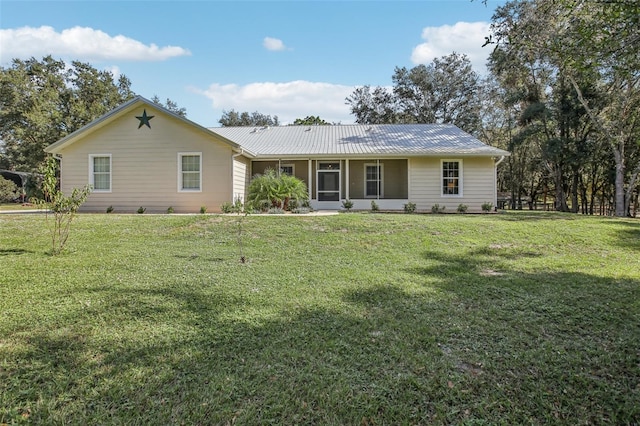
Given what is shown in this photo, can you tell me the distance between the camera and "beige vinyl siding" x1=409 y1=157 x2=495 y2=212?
15.1 m

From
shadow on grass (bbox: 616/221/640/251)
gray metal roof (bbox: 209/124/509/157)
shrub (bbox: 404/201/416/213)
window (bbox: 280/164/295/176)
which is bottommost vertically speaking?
shadow on grass (bbox: 616/221/640/251)

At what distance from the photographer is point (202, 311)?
391 cm

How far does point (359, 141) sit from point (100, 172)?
11442 millimetres

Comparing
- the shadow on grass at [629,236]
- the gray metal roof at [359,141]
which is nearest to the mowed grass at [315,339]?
the shadow on grass at [629,236]

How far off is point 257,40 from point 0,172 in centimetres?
2268

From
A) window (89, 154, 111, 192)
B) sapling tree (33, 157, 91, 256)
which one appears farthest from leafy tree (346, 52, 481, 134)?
sapling tree (33, 157, 91, 256)

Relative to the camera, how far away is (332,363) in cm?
291

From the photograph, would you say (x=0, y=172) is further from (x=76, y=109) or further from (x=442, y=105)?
(x=442, y=105)

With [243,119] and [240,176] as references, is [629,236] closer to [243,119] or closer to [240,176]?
[240,176]

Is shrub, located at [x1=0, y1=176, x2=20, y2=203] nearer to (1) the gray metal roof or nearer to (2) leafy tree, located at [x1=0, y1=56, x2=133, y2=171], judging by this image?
(2) leafy tree, located at [x1=0, y1=56, x2=133, y2=171]

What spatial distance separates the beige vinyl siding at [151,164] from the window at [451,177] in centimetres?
917

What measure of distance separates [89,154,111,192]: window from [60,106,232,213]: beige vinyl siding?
20 cm

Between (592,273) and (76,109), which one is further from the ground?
(76,109)

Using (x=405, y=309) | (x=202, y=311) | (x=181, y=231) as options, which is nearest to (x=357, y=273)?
(x=405, y=309)
